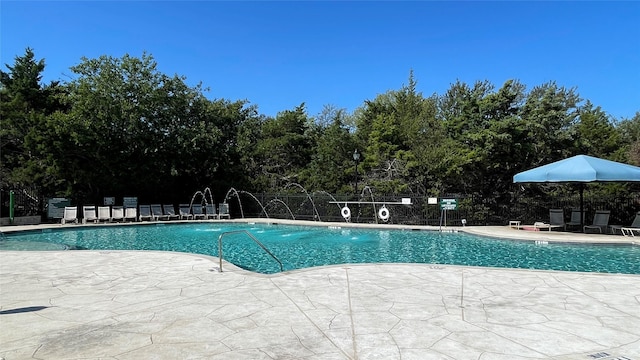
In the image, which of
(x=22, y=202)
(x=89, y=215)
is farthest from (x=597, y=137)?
(x=22, y=202)

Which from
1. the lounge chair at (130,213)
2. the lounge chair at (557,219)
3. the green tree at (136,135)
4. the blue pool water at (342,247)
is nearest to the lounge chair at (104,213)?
the lounge chair at (130,213)

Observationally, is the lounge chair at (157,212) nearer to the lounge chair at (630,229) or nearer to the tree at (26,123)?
the tree at (26,123)

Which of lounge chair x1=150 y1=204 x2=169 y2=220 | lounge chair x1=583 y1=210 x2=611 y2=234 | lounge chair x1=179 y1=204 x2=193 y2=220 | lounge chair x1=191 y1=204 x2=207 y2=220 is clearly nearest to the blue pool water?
lounge chair x1=150 y1=204 x2=169 y2=220

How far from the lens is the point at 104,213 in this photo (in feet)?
61.7

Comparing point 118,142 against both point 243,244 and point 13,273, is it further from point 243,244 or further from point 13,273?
point 13,273

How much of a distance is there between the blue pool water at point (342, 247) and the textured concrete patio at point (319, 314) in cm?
245

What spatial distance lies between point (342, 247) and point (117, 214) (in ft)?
39.3

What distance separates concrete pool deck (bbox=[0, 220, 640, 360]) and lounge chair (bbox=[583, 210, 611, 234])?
856cm

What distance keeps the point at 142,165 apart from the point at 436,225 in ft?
47.1

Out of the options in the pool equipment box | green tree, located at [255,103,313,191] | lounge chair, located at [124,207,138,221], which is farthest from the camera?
green tree, located at [255,103,313,191]

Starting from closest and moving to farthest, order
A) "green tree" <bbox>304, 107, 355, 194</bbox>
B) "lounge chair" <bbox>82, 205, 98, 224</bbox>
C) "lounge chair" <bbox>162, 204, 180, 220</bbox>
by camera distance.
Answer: "lounge chair" <bbox>82, 205, 98, 224</bbox> → "lounge chair" <bbox>162, 204, 180, 220</bbox> → "green tree" <bbox>304, 107, 355, 194</bbox>

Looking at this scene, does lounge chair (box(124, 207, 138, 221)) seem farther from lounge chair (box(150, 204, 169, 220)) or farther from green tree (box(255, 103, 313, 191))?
green tree (box(255, 103, 313, 191))

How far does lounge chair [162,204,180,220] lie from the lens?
20375 millimetres

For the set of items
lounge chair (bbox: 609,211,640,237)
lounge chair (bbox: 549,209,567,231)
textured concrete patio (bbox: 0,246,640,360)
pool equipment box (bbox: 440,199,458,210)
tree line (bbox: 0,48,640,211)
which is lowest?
textured concrete patio (bbox: 0,246,640,360)
